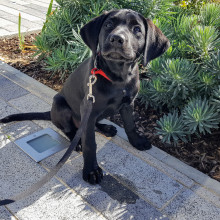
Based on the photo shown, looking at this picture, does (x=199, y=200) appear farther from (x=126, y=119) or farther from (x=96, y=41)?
(x=96, y=41)

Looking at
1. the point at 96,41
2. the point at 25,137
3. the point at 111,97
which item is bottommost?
the point at 25,137

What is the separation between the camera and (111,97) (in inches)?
91.0

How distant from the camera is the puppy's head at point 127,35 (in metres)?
2.13

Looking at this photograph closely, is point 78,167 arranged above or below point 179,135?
below

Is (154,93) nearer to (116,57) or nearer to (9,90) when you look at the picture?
(116,57)

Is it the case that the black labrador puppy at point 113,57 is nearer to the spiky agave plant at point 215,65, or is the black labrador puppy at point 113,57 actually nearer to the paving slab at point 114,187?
the paving slab at point 114,187

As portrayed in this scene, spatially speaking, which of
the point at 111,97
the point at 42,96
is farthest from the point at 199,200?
the point at 42,96

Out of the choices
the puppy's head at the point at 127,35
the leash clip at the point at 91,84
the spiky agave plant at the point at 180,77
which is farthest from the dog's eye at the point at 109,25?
the spiky agave plant at the point at 180,77

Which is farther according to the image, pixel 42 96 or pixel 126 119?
pixel 42 96

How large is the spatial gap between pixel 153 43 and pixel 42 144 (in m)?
1.58

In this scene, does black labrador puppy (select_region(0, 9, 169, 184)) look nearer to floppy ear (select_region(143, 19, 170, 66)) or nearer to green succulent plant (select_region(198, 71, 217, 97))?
floppy ear (select_region(143, 19, 170, 66))

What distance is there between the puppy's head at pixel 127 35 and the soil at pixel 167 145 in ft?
3.40

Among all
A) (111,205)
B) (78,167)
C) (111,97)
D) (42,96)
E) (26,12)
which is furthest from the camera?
(26,12)

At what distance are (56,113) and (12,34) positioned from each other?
3475 mm
